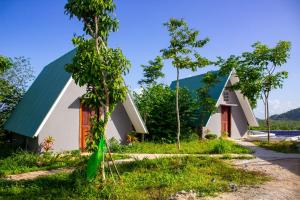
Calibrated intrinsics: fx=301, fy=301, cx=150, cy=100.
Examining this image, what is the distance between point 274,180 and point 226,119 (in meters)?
14.6

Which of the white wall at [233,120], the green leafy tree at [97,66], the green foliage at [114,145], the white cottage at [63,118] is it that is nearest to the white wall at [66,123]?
the white cottage at [63,118]

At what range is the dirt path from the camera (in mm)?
7631

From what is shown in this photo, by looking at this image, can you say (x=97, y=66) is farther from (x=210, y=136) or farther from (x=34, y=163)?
(x=210, y=136)

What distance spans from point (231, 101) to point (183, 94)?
4.82 metres

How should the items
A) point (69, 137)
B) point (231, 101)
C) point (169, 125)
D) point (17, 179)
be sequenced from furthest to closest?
point (231, 101) → point (169, 125) → point (69, 137) → point (17, 179)

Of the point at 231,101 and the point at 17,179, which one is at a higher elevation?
the point at 231,101

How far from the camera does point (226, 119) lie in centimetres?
2398

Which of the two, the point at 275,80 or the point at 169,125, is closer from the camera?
the point at 275,80

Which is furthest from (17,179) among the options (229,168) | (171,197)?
(229,168)

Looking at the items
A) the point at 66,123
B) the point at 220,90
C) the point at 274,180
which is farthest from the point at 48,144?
the point at 220,90

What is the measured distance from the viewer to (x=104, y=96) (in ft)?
29.0

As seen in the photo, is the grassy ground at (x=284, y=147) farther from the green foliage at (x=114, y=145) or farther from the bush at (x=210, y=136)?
the green foliage at (x=114, y=145)

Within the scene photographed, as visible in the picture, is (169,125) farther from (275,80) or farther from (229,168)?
(229,168)

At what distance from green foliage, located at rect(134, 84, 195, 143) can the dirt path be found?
24.4 ft
